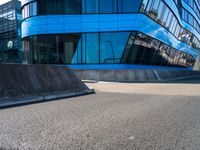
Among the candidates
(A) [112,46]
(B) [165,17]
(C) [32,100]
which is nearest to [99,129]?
(C) [32,100]

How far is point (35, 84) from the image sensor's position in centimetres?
1062

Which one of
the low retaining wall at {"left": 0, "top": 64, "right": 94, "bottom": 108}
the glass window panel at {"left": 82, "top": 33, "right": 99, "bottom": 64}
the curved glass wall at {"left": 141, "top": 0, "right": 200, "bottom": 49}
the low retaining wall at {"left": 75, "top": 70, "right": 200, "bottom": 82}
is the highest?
the curved glass wall at {"left": 141, "top": 0, "right": 200, "bottom": 49}

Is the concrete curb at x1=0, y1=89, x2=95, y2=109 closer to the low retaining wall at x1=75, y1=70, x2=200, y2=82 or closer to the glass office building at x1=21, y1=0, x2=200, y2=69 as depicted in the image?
the low retaining wall at x1=75, y1=70, x2=200, y2=82

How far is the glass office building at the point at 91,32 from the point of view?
27984 millimetres

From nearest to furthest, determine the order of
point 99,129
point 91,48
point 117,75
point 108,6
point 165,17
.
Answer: point 99,129 → point 117,75 → point 108,6 → point 91,48 → point 165,17

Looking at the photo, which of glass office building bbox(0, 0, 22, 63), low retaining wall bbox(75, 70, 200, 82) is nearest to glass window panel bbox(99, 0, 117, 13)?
low retaining wall bbox(75, 70, 200, 82)

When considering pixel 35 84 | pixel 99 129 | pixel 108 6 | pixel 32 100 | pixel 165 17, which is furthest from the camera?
pixel 165 17

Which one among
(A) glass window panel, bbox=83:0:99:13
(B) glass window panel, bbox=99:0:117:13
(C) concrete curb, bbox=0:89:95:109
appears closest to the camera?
(C) concrete curb, bbox=0:89:95:109

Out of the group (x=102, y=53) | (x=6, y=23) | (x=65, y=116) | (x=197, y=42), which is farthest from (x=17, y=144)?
(x=197, y=42)

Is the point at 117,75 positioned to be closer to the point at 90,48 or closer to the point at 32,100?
the point at 90,48

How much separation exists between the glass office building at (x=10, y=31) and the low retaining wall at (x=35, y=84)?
141 ft

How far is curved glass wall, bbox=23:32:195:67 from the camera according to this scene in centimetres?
2792

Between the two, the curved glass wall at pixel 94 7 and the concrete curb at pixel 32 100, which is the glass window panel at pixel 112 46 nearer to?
the curved glass wall at pixel 94 7

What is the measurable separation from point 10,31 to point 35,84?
162 feet
